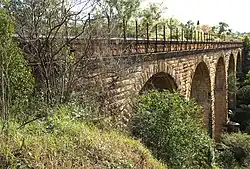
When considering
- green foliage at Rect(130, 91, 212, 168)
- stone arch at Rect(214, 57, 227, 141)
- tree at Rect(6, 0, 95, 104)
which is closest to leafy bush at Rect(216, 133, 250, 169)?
stone arch at Rect(214, 57, 227, 141)

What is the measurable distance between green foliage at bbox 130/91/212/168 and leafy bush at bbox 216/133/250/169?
9.35 meters

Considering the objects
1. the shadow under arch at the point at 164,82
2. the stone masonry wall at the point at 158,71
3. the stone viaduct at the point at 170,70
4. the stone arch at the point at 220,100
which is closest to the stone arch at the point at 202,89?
→ the stone viaduct at the point at 170,70

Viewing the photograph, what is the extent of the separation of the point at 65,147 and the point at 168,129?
3671 millimetres

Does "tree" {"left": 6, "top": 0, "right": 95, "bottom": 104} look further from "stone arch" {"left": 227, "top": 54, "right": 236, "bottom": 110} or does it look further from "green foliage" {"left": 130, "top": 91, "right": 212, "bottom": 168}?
"stone arch" {"left": 227, "top": 54, "right": 236, "bottom": 110}

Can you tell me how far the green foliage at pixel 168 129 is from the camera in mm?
7609

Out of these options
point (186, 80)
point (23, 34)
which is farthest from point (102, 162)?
point (186, 80)

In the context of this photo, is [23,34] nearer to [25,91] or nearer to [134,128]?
[25,91]

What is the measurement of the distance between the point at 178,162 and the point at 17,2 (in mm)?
4484

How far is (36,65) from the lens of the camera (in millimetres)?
6094

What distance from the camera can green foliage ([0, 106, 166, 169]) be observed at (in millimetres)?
3926

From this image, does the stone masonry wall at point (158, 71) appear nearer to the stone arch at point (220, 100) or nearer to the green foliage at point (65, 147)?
the green foliage at point (65, 147)

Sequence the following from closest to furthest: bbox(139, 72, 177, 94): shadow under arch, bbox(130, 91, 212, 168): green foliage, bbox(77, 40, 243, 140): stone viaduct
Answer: bbox(130, 91, 212, 168): green foliage < bbox(77, 40, 243, 140): stone viaduct < bbox(139, 72, 177, 94): shadow under arch

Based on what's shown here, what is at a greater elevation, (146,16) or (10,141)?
(146,16)

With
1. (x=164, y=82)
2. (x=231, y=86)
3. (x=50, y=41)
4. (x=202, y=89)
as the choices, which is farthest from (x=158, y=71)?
(x=231, y=86)
